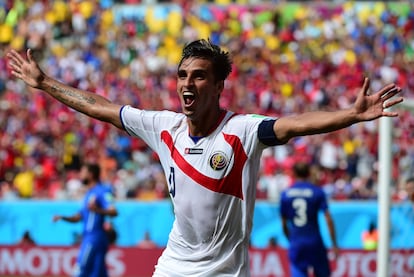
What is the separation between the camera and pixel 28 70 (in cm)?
693

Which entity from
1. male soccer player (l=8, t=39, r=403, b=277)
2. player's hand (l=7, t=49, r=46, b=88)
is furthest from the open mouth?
player's hand (l=7, t=49, r=46, b=88)

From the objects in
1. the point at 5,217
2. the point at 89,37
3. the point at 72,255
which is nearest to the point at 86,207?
the point at 72,255

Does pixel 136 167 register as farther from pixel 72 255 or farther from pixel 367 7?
pixel 367 7

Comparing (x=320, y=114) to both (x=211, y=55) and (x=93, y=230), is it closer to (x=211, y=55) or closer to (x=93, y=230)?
(x=211, y=55)

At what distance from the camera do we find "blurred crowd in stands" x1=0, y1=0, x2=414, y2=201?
21703 millimetres

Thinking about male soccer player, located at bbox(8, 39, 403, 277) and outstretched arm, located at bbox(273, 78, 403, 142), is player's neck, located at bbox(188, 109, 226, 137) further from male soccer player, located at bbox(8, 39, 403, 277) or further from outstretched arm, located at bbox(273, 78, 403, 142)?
outstretched arm, located at bbox(273, 78, 403, 142)

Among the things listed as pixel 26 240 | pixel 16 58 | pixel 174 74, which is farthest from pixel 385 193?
pixel 174 74

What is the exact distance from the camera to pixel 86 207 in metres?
13.3

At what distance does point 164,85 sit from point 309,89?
341 centimetres

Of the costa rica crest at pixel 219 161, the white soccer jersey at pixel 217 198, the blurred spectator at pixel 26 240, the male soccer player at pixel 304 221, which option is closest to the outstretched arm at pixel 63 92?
the white soccer jersey at pixel 217 198

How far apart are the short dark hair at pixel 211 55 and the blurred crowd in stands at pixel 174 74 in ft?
36.2

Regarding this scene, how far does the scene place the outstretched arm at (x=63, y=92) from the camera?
6824 mm

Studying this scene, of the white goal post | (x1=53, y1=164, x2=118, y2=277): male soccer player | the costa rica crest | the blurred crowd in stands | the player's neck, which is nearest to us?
the costa rica crest

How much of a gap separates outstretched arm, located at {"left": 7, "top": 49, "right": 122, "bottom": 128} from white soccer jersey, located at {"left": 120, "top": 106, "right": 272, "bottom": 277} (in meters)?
0.75
